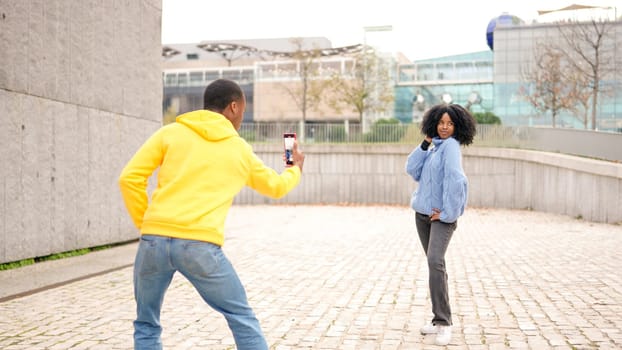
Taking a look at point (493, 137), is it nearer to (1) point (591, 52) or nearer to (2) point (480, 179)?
(2) point (480, 179)

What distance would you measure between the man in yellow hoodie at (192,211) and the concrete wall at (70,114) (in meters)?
5.83

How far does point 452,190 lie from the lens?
5.35 metres

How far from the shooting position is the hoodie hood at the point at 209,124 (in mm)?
3535

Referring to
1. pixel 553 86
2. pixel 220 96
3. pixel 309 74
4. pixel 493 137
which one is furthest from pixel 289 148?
pixel 309 74

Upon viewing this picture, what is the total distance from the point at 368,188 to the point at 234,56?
169ft

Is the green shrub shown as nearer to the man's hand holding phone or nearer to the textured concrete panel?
the textured concrete panel

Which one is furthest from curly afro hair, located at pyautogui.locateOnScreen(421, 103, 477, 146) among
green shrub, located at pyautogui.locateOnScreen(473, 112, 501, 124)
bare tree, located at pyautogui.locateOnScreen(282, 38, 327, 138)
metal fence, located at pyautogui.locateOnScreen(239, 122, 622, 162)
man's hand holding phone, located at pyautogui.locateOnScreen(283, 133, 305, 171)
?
bare tree, located at pyautogui.locateOnScreen(282, 38, 327, 138)

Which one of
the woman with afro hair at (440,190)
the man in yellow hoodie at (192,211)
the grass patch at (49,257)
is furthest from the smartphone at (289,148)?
the grass patch at (49,257)

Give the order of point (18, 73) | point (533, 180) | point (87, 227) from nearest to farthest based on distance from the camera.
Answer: point (18, 73), point (87, 227), point (533, 180)

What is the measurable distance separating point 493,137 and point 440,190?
2182 cm

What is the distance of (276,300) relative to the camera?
7246 mm

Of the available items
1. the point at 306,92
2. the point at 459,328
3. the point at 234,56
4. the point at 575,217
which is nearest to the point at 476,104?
the point at 306,92

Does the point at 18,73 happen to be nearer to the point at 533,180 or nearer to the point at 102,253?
the point at 102,253

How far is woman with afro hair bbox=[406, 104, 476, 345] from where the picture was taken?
17.6ft
